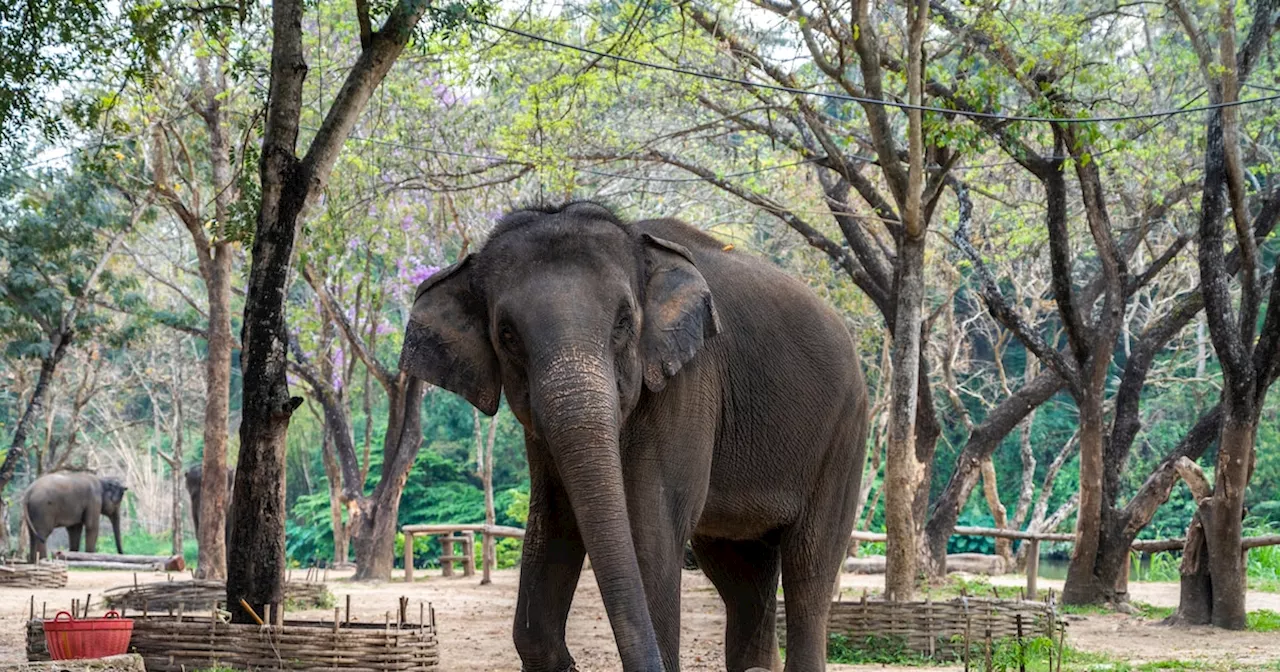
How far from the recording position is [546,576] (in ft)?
19.0

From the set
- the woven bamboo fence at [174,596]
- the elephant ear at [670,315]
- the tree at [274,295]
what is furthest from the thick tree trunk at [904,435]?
the elephant ear at [670,315]

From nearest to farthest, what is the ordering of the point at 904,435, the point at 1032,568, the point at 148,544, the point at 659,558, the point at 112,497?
1. the point at 659,558
2. the point at 904,435
3. the point at 1032,568
4. the point at 112,497
5. the point at 148,544

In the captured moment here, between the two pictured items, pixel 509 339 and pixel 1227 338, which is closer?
pixel 509 339

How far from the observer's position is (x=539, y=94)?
47.6 feet

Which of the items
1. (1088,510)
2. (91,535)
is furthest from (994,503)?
(91,535)

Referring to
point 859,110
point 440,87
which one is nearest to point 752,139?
point 859,110

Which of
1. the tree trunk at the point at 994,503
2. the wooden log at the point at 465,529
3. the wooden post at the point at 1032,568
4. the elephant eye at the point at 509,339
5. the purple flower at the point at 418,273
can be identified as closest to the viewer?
the elephant eye at the point at 509,339

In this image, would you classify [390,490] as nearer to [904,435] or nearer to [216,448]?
[216,448]

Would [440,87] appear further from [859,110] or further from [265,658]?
[265,658]

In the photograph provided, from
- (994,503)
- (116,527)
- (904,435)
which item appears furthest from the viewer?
(116,527)

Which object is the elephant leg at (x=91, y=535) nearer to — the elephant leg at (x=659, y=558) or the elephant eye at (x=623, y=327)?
the elephant leg at (x=659, y=558)

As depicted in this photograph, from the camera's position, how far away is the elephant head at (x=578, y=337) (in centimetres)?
496

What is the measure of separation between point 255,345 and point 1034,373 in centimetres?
1822

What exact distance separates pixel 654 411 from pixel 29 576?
46.1 ft
